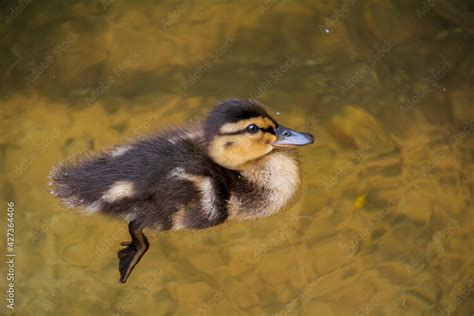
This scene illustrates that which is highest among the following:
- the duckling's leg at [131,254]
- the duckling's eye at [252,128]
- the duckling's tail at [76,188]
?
the duckling's eye at [252,128]

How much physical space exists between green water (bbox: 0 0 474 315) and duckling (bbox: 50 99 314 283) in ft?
1.17

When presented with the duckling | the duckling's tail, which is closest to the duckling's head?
the duckling

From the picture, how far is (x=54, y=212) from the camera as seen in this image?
2.81 metres

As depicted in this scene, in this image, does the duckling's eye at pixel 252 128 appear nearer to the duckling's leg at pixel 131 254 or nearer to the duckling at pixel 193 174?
the duckling at pixel 193 174

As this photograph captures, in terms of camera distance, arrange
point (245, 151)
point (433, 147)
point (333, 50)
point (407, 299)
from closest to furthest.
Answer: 1. point (245, 151)
2. point (407, 299)
3. point (433, 147)
4. point (333, 50)

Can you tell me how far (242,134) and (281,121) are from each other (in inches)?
26.3

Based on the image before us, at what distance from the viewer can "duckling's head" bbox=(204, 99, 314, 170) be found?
7.43 ft

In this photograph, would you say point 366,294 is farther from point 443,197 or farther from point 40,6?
point 40,6

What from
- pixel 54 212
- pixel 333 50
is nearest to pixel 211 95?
pixel 333 50

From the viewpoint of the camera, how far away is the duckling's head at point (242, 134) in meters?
2.27

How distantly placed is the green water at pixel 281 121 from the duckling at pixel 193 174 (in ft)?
1.17

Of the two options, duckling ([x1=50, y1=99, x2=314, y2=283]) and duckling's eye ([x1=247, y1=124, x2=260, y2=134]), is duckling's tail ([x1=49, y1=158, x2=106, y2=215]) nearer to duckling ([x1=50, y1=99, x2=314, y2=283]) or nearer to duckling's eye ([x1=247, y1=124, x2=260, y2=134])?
duckling ([x1=50, y1=99, x2=314, y2=283])

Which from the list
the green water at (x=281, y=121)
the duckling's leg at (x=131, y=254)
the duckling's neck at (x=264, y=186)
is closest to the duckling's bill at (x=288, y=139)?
the duckling's neck at (x=264, y=186)

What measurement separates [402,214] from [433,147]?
0.30 meters
